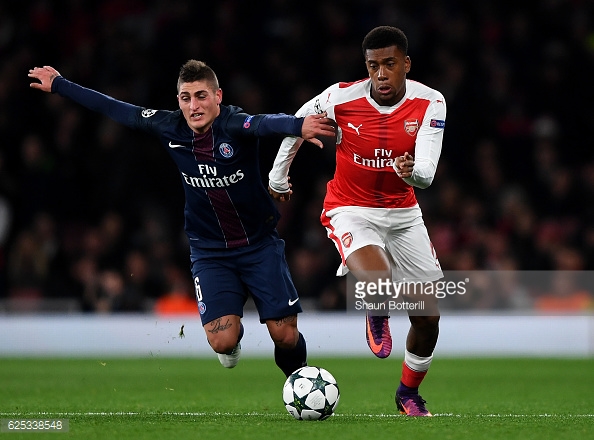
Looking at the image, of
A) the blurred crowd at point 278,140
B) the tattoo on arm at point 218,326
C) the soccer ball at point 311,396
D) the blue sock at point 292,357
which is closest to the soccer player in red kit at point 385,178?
the blue sock at point 292,357

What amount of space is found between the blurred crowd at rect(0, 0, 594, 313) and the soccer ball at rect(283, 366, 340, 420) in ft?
20.5

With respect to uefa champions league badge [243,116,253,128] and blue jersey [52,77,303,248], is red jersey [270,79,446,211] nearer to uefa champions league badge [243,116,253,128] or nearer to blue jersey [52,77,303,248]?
blue jersey [52,77,303,248]

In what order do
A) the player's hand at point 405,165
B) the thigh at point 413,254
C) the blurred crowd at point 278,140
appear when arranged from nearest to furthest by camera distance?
the player's hand at point 405,165
the thigh at point 413,254
the blurred crowd at point 278,140

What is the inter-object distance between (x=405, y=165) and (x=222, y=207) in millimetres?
1301

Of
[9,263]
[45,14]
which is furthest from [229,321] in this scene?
[45,14]

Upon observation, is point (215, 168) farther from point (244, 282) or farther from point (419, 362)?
point (419, 362)

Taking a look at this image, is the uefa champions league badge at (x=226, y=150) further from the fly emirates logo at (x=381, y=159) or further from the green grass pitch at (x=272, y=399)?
the green grass pitch at (x=272, y=399)

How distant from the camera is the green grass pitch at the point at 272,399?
5.95m

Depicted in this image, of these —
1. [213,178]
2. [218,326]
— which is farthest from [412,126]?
[218,326]

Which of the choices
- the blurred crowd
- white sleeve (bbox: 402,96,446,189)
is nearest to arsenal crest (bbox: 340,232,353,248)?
white sleeve (bbox: 402,96,446,189)

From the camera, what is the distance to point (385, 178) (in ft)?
23.0

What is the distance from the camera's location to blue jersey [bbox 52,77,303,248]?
687 cm

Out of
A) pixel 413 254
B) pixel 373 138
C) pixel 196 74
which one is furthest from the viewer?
pixel 413 254

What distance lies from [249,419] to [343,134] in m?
1.97
